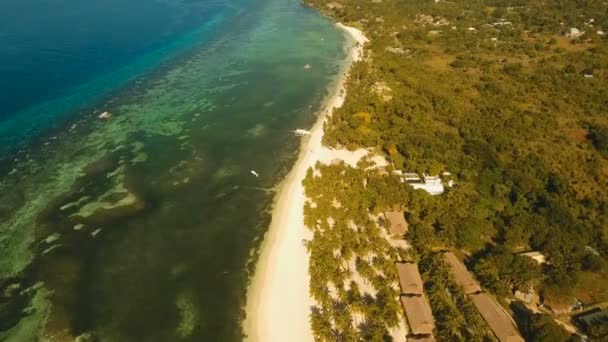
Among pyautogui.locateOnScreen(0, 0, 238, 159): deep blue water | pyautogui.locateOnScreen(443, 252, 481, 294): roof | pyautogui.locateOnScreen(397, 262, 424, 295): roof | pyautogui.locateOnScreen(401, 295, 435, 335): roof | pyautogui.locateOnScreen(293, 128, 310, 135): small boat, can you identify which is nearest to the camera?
pyautogui.locateOnScreen(401, 295, 435, 335): roof

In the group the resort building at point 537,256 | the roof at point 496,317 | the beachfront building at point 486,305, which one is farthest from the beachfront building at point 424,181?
the roof at point 496,317

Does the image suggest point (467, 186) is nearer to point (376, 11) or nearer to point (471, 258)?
point (471, 258)

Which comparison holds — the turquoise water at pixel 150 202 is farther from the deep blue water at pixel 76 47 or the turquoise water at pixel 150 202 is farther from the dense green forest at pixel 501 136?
the dense green forest at pixel 501 136

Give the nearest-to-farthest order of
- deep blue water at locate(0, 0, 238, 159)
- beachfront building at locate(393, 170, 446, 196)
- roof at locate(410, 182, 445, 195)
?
roof at locate(410, 182, 445, 195), beachfront building at locate(393, 170, 446, 196), deep blue water at locate(0, 0, 238, 159)

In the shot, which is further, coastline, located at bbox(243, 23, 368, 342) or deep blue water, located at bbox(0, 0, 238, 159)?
deep blue water, located at bbox(0, 0, 238, 159)

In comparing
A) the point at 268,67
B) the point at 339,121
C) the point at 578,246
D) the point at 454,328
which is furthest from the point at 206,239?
the point at 268,67

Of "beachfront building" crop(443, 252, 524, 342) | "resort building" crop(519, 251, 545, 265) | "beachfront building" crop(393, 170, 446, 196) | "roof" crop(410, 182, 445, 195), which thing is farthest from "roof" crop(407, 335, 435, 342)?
"roof" crop(410, 182, 445, 195)

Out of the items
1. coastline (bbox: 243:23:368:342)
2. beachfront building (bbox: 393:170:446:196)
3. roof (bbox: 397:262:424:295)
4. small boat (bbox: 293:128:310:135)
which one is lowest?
coastline (bbox: 243:23:368:342)

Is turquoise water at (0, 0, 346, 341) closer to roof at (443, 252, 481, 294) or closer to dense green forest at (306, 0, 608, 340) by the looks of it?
dense green forest at (306, 0, 608, 340)
